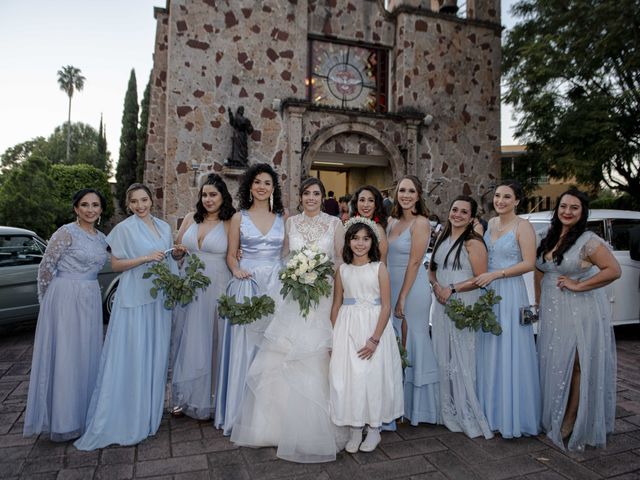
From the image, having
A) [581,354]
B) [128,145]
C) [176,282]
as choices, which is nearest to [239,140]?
[176,282]

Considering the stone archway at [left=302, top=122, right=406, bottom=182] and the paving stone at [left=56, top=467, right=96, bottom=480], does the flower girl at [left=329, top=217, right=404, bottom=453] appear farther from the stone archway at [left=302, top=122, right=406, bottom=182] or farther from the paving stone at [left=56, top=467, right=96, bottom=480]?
the stone archway at [left=302, top=122, right=406, bottom=182]

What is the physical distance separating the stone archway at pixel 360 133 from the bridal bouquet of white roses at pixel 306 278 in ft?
32.6

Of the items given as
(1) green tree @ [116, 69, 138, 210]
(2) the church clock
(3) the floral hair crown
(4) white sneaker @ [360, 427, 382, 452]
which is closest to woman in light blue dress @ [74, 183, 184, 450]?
(3) the floral hair crown

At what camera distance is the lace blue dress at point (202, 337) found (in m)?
4.10

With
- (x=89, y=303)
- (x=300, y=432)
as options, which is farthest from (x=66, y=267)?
(x=300, y=432)

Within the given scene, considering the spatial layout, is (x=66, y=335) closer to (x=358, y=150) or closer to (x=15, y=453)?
(x=15, y=453)

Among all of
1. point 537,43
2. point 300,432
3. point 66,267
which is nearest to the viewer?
point 300,432

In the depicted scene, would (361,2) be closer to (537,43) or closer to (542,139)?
(537,43)

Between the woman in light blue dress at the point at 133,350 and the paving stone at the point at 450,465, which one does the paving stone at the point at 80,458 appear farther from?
the paving stone at the point at 450,465

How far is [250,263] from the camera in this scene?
4062 millimetres

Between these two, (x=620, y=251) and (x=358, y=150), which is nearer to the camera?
(x=620, y=251)

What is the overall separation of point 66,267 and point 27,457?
1522 millimetres

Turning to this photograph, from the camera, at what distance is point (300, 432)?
3.34 m

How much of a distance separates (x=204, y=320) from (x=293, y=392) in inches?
48.9
